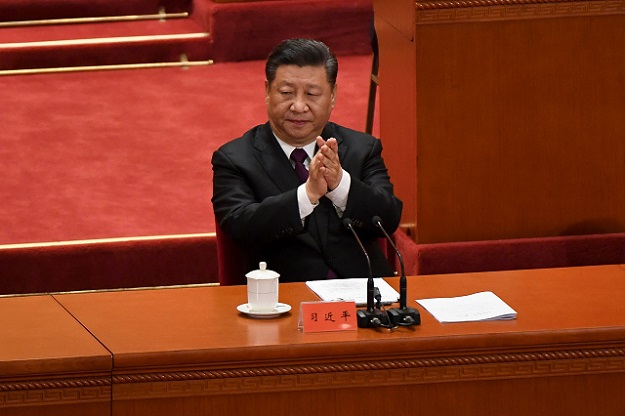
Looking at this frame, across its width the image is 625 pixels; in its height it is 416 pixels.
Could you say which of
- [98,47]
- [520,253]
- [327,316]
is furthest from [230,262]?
[98,47]

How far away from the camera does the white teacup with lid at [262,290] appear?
2.89m

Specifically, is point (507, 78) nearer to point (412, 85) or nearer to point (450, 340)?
point (412, 85)

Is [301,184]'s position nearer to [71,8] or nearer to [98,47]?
[98,47]

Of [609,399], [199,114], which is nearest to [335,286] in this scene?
[609,399]

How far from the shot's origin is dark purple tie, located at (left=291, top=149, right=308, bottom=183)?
3.49m

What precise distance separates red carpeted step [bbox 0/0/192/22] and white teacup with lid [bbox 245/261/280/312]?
3918 mm

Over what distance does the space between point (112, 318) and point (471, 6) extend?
5.01 feet

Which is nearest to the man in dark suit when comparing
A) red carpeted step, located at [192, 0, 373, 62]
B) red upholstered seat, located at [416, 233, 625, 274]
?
red upholstered seat, located at [416, 233, 625, 274]

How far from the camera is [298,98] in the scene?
3432 mm

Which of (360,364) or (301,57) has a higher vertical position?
(301,57)

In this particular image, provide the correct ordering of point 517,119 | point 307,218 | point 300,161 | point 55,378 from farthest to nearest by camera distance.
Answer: point 517,119
point 300,161
point 307,218
point 55,378

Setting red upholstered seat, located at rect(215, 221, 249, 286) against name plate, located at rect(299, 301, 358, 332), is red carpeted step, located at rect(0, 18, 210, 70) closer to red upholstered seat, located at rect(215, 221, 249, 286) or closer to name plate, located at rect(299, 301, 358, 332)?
red upholstered seat, located at rect(215, 221, 249, 286)

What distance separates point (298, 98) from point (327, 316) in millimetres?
799

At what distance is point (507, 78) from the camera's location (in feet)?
12.9
